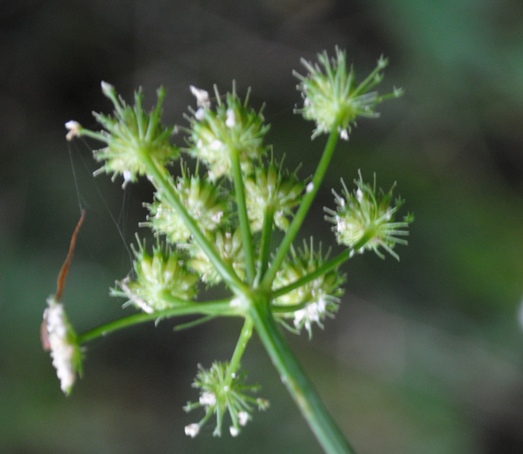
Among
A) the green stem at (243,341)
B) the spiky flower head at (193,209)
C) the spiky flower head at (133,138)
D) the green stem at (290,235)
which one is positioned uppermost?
the spiky flower head at (133,138)

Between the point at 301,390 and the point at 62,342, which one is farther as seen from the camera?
the point at 62,342

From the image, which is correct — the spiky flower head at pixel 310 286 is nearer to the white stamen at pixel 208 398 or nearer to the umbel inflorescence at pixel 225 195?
the umbel inflorescence at pixel 225 195

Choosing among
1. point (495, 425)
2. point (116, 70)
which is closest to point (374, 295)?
point (495, 425)

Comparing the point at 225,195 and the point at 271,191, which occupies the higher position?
the point at 225,195

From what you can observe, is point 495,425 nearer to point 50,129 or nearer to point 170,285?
point 170,285

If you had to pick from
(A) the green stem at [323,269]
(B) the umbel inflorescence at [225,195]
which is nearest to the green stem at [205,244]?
(B) the umbel inflorescence at [225,195]

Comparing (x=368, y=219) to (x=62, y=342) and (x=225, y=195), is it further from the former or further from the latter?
(x=62, y=342)

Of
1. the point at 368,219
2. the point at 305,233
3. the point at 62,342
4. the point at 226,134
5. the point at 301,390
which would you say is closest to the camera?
the point at 301,390

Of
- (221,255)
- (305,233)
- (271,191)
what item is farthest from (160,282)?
(305,233)
